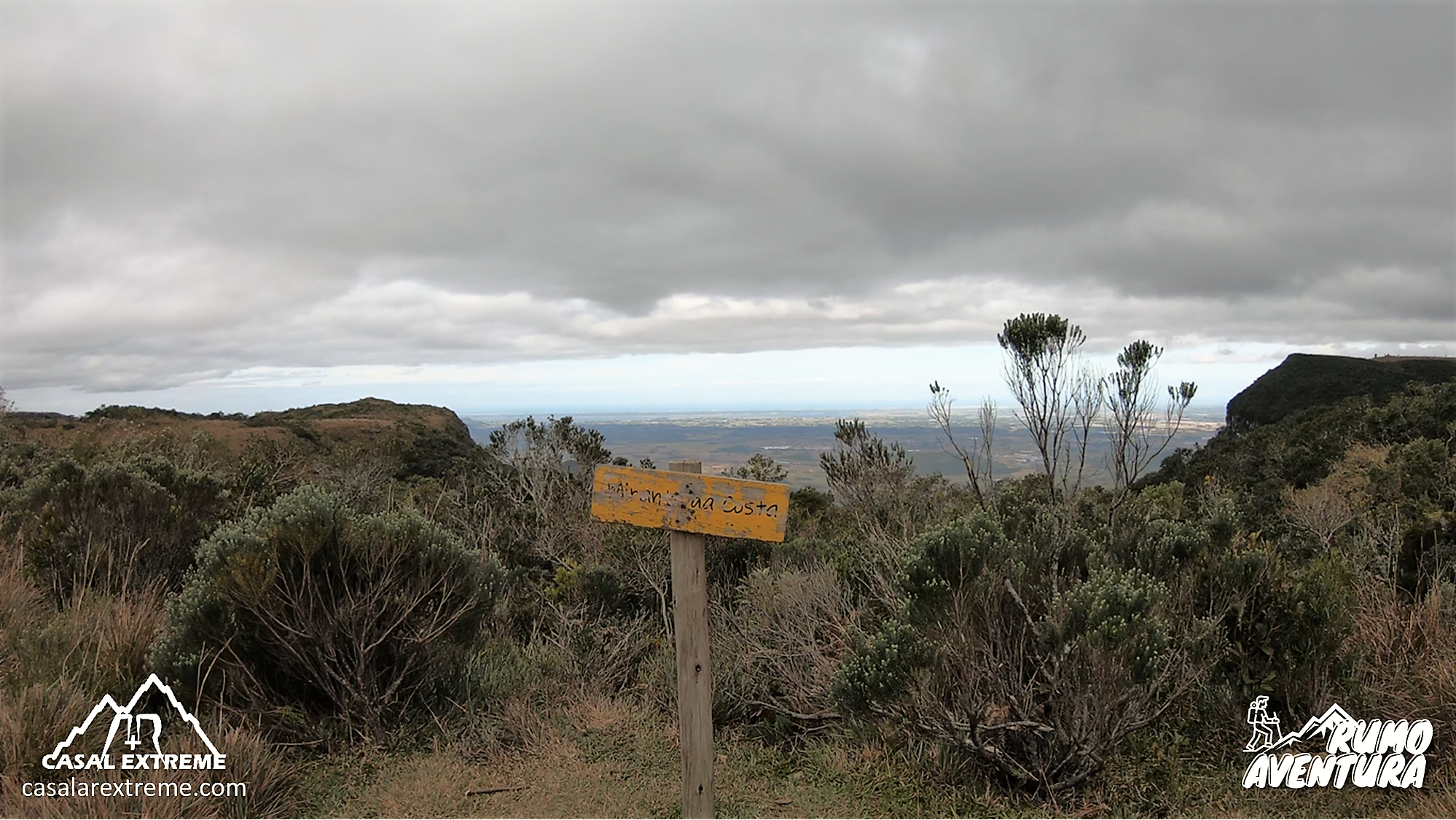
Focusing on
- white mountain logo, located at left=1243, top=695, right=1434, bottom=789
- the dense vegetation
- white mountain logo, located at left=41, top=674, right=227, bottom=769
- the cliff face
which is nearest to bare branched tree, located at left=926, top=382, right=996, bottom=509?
the dense vegetation

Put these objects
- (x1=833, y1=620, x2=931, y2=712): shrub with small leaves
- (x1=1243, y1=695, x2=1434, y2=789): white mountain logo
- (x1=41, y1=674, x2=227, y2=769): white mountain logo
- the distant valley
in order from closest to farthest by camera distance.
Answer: (x1=41, y1=674, x2=227, y2=769): white mountain logo
(x1=1243, y1=695, x2=1434, y2=789): white mountain logo
(x1=833, y1=620, x2=931, y2=712): shrub with small leaves
the distant valley

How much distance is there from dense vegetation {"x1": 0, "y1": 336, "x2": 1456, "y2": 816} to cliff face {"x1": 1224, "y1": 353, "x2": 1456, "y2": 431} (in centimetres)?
3931

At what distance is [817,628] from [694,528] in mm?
2611

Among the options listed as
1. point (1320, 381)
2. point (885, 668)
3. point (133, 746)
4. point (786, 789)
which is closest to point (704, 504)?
point (885, 668)

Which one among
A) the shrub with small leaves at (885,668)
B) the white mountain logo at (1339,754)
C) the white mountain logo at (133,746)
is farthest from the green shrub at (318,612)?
the white mountain logo at (1339,754)

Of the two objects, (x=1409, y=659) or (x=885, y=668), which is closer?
(x=885, y=668)

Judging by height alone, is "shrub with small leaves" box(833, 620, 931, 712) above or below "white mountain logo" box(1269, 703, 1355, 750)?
above

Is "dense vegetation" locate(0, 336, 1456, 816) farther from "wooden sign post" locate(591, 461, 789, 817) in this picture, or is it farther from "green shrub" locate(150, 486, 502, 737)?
"wooden sign post" locate(591, 461, 789, 817)

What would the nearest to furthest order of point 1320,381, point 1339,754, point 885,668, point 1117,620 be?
point 1117,620 < point 1339,754 < point 885,668 < point 1320,381

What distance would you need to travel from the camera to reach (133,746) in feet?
12.1

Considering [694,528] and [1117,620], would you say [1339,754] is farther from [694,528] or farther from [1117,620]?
[694,528]

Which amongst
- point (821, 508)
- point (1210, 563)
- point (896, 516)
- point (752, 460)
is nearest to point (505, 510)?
point (752, 460)

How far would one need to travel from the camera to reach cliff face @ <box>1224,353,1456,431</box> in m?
39.1

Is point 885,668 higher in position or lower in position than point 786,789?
higher
